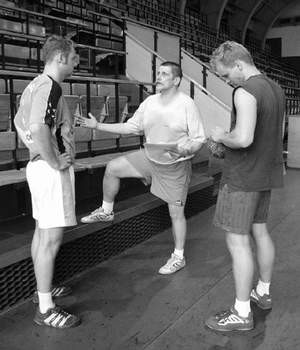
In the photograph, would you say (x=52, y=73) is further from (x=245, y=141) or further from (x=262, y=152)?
(x=262, y=152)

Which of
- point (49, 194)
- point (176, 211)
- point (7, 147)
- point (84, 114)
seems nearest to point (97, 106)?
point (84, 114)

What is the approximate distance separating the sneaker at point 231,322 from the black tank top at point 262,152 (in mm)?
595

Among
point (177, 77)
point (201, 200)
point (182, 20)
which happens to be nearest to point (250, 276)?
point (177, 77)

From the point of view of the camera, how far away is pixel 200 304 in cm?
228

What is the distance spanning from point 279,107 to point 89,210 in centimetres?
158

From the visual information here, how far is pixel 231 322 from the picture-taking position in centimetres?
201

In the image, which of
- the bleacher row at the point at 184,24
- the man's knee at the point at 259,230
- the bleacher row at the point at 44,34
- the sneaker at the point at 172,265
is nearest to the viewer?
the man's knee at the point at 259,230

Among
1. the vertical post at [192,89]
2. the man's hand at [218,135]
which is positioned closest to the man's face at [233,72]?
the man's hand at [218,135]

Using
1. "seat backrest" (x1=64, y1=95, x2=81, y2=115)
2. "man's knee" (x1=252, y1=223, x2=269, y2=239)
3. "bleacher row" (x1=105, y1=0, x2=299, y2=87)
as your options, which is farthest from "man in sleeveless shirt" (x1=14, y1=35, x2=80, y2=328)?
"bleacher row" (x1=105, y1=0, x2=299, y2=87)

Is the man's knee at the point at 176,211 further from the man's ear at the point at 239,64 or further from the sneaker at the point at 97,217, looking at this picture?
the man's ear at the point at 239,64

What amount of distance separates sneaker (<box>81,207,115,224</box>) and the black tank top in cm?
104

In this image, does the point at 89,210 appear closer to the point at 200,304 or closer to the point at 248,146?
the point at 200,304

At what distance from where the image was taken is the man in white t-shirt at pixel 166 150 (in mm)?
2615

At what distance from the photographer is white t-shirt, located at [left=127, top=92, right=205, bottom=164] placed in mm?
2623
